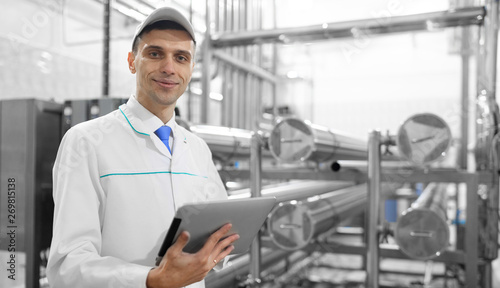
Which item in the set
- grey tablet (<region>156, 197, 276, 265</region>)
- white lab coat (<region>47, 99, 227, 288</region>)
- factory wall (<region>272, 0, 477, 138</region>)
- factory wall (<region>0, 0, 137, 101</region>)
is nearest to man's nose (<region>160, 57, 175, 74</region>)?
white lab coat (<region>47, 99, 227, 288</region>)

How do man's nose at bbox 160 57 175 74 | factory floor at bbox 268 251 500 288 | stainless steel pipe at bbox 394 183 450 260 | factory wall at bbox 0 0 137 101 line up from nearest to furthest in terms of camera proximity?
man's nose at bbox 160 57 175 74 → stainless steel pipe at bbox 394 183 450 260 → factory wall at bbox 0 0 137 101 → factory floor at bbox 268 251 500 288

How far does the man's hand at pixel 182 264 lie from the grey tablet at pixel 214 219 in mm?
12

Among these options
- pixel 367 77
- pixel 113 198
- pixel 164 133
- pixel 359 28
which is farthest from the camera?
pixel 367 77

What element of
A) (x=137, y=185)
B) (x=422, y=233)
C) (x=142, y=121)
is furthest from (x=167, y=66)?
(x=422, y=233)

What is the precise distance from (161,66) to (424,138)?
1029 mm

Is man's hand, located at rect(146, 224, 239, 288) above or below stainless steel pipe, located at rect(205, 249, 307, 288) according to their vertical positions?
above

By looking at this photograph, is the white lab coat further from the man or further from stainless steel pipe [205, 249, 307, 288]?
stainless steel pipe [205, 249, 307, 288]

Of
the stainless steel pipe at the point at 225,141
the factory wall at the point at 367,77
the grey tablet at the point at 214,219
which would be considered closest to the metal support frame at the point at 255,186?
the stainless steel pipe at the point at 225,141

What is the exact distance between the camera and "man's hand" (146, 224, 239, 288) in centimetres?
67

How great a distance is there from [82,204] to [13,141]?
742 millimetres

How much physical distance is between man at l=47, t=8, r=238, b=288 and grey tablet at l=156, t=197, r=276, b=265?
2 cm

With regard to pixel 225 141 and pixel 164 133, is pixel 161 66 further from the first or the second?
pixel 225 141

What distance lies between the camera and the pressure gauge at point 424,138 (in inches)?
58.6

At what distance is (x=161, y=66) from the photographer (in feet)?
2.78
